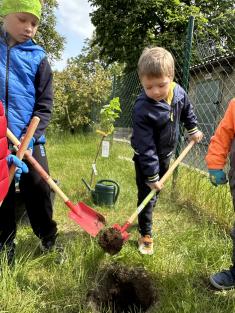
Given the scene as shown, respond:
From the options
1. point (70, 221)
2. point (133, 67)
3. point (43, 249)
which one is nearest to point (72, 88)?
point (133, 67)

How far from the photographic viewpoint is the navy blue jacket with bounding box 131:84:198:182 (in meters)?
2.67

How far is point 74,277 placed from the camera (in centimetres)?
243

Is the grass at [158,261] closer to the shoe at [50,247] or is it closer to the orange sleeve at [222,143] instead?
the shoe at [50,247]

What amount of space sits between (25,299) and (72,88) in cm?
989

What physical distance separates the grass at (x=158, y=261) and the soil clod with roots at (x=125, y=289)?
5cm

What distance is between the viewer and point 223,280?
2391 millimetres

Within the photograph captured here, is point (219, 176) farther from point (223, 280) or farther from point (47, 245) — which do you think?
point (47, 245)

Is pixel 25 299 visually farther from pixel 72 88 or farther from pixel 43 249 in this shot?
pixel 72 88

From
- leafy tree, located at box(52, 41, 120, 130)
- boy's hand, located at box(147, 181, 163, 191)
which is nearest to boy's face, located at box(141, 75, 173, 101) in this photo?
boy's hand, located at box(147, 181, 163, 191)

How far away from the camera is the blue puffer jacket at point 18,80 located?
7.64ft

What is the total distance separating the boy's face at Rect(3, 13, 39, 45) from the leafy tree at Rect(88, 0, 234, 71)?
13.7m

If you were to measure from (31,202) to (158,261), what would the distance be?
3.11ft

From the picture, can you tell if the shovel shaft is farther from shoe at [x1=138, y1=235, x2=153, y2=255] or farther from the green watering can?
the green watering can

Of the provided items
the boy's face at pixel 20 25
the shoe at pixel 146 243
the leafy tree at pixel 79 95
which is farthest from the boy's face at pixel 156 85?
the leafy tree at pixel 79 95
